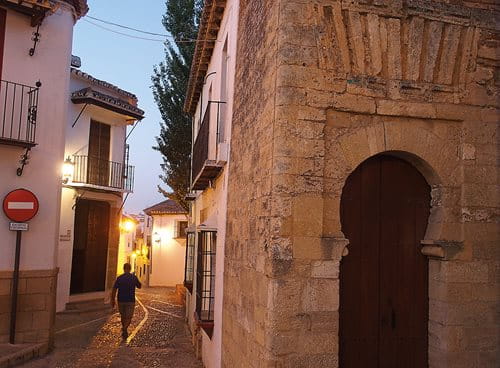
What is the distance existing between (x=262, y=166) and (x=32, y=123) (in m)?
5.83

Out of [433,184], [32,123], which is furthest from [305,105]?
[32,123]

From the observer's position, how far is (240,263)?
5758 mm

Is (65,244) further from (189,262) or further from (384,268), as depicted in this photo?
(384,268)

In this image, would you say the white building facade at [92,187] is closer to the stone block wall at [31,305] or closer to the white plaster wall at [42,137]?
the white plaster wall at [42,137]

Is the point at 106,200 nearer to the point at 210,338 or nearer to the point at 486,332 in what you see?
the point at 210,338

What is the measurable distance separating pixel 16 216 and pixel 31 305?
1557 millimetres

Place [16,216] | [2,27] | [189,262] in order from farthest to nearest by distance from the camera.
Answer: [189,262] < [2,27] < [16,216]

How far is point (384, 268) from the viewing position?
16.1ft

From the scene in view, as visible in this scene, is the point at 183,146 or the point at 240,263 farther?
the point at 183,146

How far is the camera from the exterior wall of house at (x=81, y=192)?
46.8ft


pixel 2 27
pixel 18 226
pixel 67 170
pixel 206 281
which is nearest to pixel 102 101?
pixel 67 170

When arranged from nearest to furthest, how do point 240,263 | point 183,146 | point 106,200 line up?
1. point 240,263
2. point 106,200
3. point 183,146

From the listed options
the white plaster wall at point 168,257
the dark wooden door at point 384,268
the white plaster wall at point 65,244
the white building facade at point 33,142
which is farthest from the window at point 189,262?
the white plaster wall at point 168,257

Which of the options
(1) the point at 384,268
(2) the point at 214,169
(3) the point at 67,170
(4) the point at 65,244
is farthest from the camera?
(4) the point at 65,244
